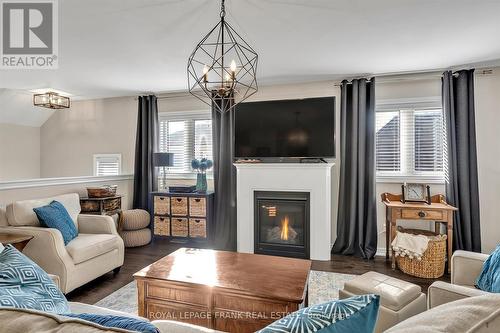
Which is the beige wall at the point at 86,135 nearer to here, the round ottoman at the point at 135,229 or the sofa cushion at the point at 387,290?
the round ottoman at the point at 135,229

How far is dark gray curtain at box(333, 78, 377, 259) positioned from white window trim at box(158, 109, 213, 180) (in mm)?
2148

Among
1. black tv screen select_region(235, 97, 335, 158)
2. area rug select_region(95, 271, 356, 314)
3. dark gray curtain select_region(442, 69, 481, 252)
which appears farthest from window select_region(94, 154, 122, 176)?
dark gray curtain select_region(442, 69, 481, 252)

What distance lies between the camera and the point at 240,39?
103 inches

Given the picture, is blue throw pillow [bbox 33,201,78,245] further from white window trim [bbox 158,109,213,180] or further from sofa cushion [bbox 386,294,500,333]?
sofa cushion [bbox 386,294,500,333]

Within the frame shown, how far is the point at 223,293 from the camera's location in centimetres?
166

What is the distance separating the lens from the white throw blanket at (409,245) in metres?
2.95

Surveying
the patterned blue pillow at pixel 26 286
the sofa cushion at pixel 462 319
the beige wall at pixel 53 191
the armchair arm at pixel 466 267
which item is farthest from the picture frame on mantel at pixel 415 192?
the beige wall at pixel 53 191

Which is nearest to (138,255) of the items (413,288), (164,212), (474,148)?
(164,212)

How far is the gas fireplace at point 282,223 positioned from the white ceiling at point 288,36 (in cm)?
169

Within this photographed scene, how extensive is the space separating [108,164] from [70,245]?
8.89 ft

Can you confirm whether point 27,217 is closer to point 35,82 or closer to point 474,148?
point 35,82

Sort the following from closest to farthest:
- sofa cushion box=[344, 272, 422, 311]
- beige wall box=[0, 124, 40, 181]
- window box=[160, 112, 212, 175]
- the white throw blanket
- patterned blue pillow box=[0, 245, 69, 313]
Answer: patterned blue pillow box=[0, 245, 69, 313], sofa cushion box=[344, 272, 422, 311], the white throw blanket, window box=[160, 112, 212, 175], beige wall box=[0, 124, 40, 181]

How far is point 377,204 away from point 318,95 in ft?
5.81

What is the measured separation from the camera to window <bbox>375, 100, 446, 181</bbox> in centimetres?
359
